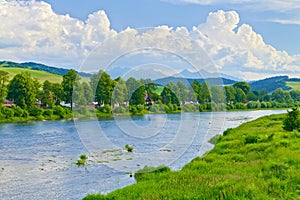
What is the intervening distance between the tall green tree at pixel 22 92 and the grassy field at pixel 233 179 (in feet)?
202


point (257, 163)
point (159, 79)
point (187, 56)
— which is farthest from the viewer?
point (159, 79)

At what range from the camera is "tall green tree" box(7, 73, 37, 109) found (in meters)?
78.9

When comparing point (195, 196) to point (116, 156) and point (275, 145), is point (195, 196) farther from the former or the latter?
point (116, 156)

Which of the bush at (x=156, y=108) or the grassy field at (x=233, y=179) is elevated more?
the bush at (x=156, y=108)

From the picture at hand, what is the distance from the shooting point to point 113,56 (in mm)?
21125

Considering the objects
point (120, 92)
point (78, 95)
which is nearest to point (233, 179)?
point (120, 92)

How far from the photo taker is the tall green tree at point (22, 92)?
7894cm

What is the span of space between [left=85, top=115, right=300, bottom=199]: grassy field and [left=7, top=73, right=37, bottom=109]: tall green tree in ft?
202

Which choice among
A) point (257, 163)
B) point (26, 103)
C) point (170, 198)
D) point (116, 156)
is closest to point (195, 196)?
point (170, 198)

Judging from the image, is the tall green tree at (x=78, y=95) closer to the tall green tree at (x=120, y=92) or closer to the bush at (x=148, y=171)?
the tall green tree at (x=120, y=92)

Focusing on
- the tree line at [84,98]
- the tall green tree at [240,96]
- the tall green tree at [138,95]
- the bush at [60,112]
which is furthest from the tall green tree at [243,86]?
the tall green tree at [138,95]

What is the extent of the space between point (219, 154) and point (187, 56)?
7.90 meters

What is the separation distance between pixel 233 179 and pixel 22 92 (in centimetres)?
7029

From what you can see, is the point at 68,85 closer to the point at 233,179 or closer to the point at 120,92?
the point at 120,92
